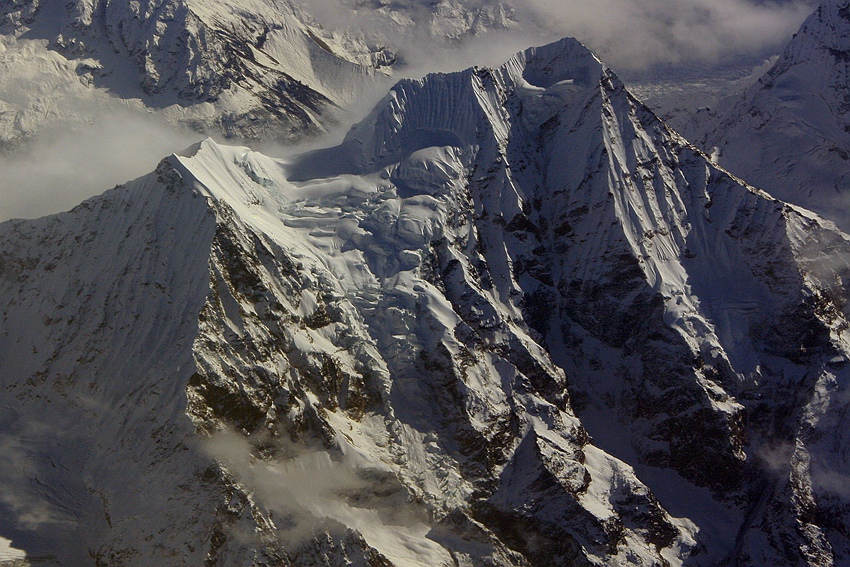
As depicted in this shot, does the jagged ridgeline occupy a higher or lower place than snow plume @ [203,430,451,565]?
higher

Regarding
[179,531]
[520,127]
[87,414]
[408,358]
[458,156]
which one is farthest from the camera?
[520,127]

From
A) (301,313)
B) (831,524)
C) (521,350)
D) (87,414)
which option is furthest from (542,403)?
(87,414)

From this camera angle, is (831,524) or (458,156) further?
(458,156)

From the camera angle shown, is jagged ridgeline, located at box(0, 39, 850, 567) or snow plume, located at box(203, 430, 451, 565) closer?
snow plume, located at box(203, 430, 451, 565)

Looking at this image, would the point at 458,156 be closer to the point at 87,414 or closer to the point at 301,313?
the point at 301,313

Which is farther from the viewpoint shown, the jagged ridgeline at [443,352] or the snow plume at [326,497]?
the jagged ridgeline at [443,352]
